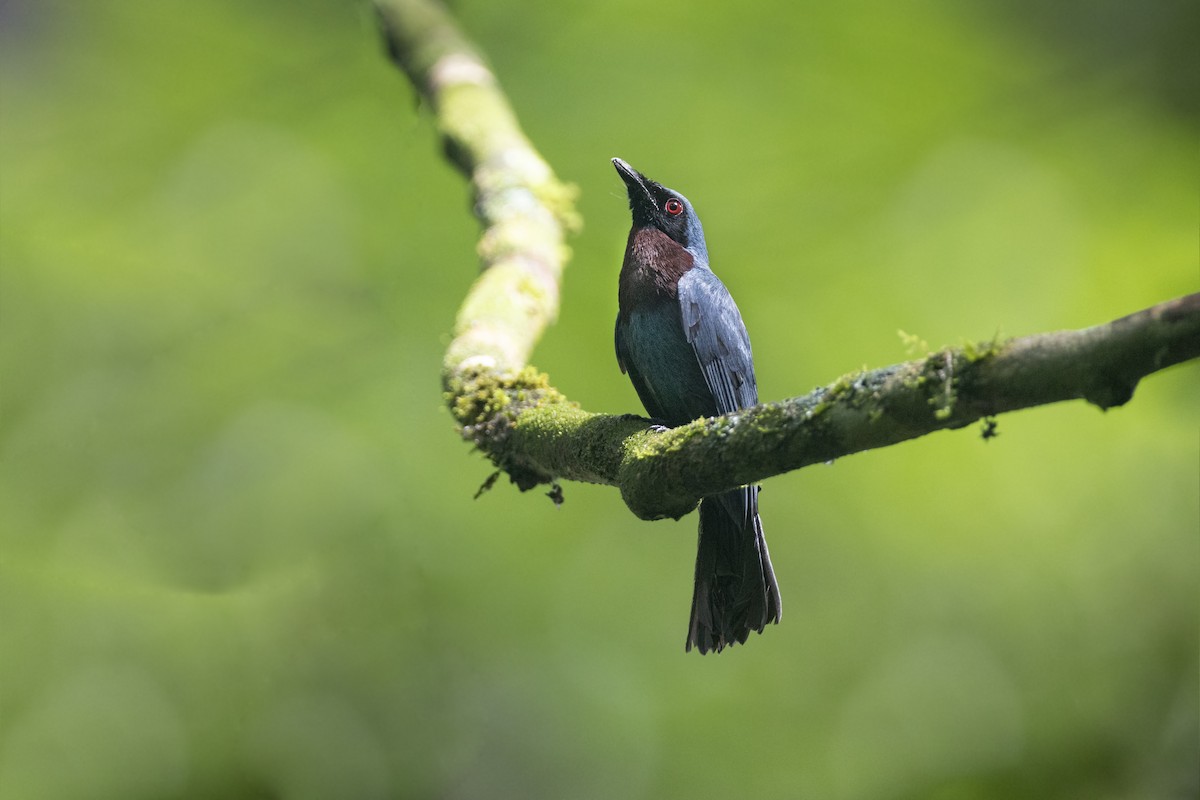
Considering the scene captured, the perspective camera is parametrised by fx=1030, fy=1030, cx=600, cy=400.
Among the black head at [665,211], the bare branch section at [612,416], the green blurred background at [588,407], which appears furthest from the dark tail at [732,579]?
the green blurred background at [588,407]

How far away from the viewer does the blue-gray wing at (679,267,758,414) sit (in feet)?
12.5

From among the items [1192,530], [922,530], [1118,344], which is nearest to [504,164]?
[922,530]

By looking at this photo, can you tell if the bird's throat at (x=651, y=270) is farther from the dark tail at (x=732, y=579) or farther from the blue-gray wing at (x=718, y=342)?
the dark tail at (x=732, y=579)

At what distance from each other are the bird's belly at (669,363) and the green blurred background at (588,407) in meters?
1.70

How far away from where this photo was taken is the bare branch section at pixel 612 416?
1916 millimetres

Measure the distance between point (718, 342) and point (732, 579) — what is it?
869mm

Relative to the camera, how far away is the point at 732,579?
3.64 m

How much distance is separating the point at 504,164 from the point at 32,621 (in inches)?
154

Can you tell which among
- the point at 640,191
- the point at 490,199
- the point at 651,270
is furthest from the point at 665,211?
the point at 490,199

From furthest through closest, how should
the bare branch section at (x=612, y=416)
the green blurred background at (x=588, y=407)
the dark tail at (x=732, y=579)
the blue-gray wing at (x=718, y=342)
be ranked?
the green blurred background at (x=588, y=407) < the blue-gray wing at (x=718, y=342) < the dark tail at (x=732, y=579) < the bare branch section at (x=612, y=416)

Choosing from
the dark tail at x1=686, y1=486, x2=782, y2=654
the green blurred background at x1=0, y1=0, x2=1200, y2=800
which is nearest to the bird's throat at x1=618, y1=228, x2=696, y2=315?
the dark tail at x1=686, y1=486, x2=782, y2=654

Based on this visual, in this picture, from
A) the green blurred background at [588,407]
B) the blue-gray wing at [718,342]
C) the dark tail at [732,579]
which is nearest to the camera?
the dark tail at [732,579]

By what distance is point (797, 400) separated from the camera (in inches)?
94.8

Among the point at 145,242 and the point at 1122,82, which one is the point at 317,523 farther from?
→ the point at 1122,82
